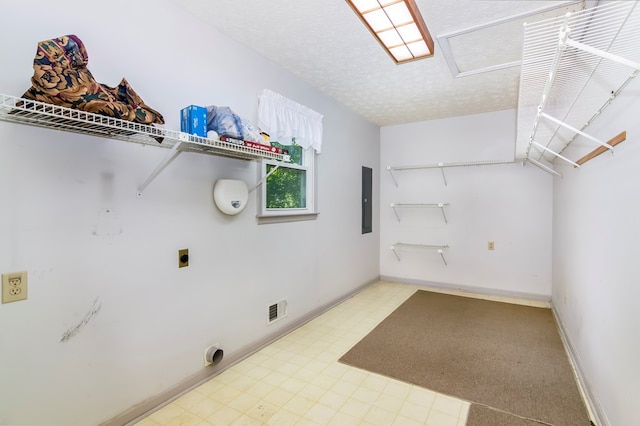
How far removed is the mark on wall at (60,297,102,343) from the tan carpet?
1.75m

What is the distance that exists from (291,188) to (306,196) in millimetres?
237

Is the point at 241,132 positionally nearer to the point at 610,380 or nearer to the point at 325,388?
the point at 325,388

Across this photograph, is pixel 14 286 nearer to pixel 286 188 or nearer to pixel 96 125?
pixel 96 125

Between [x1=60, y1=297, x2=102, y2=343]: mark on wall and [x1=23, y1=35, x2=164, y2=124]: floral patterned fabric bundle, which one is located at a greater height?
[x1=23, y1=35, x2=164, y2=124]: floral patterned fabric bundle

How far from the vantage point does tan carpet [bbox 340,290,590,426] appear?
1866 millimetres

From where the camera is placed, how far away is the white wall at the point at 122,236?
4.39ft

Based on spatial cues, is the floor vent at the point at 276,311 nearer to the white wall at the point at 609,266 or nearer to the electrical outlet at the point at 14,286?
the electrical outlet at the point at 14,286

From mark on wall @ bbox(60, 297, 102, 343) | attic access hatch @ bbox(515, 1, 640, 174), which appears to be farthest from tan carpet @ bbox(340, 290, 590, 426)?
mark on wall @ bbox(60, 297, 102, 343)

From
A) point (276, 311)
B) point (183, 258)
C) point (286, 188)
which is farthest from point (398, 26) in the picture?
point (276, 311)

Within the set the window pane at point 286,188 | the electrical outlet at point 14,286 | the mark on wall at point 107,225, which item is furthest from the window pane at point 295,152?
the electrical outlet at point 14,286

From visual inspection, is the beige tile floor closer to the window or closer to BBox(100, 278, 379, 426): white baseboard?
BBox(100, 278, 379, 426): white baseboard

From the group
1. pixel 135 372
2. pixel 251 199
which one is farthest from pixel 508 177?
pixel 135 372

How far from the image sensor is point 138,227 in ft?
5.76

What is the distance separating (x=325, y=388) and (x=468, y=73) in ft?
9.81
